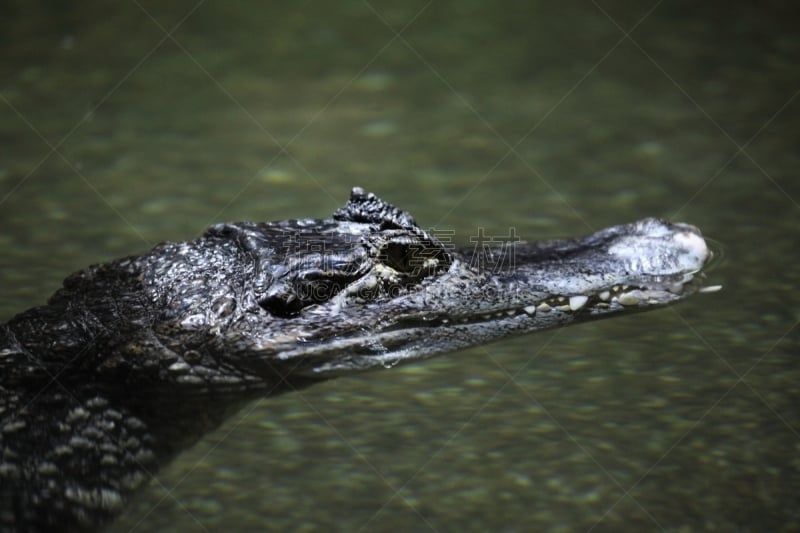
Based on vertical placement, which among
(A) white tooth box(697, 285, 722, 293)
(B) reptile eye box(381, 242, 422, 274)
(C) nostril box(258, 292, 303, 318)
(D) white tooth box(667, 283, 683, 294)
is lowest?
(A) white tooth box(697, 285, 722, 293)

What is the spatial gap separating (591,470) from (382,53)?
4.67 metres

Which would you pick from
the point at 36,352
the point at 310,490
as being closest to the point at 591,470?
the point at 310,490

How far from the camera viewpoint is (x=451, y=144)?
20.3 feet

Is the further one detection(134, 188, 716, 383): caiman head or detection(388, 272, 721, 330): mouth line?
detection(388, 272, 721, 330): mouth line

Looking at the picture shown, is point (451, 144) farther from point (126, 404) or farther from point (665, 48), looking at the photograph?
point (126, 404)

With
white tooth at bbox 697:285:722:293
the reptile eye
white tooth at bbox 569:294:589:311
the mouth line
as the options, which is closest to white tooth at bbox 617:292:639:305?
the mouth line

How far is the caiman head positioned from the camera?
3.14 metres

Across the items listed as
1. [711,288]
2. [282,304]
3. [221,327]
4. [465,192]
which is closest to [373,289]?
[282,304]

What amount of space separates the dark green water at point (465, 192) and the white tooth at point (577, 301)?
499mm

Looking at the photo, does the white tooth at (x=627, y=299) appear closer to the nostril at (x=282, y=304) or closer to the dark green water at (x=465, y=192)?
the dark green water at (x=465, y=192)

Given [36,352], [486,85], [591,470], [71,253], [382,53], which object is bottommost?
[591,470]

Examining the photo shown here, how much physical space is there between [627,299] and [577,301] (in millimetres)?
212

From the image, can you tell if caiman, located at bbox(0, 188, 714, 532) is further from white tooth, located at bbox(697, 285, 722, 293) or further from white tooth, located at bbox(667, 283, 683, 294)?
white tooth, located at bbox(697, 285, 722, 293)

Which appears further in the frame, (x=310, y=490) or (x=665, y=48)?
(x=665, y=48)
